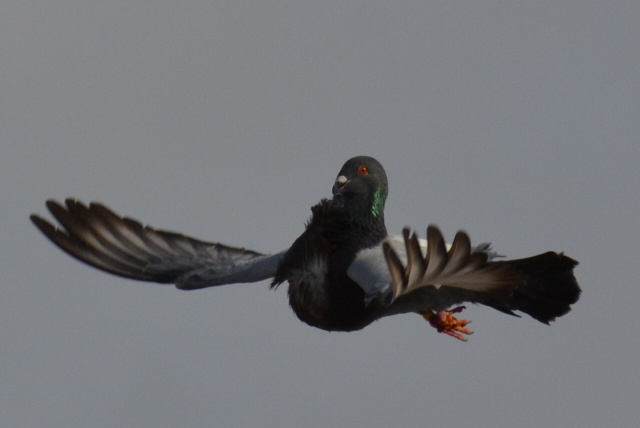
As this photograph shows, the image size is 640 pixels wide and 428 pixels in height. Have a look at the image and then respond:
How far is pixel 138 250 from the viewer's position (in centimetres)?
2458

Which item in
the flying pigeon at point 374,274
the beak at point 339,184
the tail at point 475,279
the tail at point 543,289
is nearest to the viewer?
the tail at point 475,279

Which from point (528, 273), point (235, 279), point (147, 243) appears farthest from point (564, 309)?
point (147, 243)

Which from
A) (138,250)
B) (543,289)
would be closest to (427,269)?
(543,289)

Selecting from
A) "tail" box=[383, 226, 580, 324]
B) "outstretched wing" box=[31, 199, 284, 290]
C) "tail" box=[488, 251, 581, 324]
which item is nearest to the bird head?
"tail" box=[383, 226, 580, 324]

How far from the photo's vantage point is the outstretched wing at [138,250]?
23.9 meters

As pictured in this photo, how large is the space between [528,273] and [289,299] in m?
2.81

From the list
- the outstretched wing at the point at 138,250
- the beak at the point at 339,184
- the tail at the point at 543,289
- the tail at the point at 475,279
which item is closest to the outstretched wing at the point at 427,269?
the tail at the point at 475,279

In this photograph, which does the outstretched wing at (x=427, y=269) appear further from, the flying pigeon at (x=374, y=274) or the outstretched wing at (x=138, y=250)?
the outstretched wing at (x=138, y=250)

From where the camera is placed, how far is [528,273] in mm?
20688

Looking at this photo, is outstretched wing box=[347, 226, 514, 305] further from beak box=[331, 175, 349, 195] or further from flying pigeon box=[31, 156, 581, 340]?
beak box=[331, 175, 349, 195]

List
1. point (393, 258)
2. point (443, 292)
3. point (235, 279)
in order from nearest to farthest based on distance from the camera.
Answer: point (393, 258), point (443, 292), point (235, 279)

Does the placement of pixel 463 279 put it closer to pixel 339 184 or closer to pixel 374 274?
pixel 374 274

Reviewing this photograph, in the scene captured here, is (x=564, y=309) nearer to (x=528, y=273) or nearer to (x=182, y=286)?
(x=528, y=273)

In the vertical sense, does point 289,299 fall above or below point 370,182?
below
